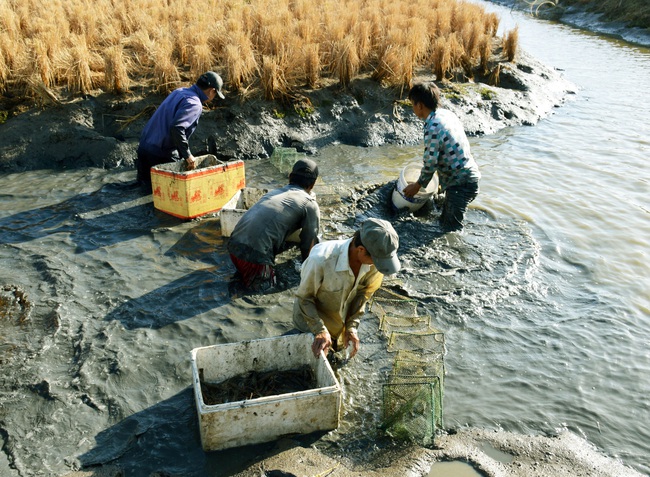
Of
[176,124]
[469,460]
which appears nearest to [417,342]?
[469,460]

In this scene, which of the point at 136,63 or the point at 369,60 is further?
the point at 369,60

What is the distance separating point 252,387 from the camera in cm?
460

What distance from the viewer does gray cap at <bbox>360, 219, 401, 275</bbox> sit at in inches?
155

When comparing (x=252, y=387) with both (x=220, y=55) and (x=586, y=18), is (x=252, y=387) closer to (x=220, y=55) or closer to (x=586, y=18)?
(x=220, y=55)

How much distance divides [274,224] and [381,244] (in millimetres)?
2206

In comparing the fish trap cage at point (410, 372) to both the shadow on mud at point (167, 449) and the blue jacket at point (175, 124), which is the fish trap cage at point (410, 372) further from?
the blue jacket at point (175, 124)

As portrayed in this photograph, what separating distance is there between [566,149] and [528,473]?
9448 millimetres

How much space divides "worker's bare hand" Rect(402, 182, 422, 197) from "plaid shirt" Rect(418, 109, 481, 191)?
88 mm

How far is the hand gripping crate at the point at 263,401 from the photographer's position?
399cm

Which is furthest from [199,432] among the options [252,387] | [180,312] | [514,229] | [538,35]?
→ [538,35]

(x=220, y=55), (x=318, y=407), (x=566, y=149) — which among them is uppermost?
(x=220, y=55)

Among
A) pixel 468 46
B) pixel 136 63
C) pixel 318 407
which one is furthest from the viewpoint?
pixel 468 46

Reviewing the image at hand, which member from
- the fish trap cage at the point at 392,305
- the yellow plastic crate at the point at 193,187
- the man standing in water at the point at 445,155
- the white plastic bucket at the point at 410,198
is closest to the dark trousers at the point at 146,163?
the yellow plastic crate at the point at 193,187

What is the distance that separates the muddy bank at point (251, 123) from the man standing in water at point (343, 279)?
6218 mm
